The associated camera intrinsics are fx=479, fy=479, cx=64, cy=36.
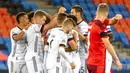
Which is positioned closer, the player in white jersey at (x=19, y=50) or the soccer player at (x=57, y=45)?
the soccer player at (x=57, y=45)

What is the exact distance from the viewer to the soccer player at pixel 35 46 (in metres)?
8.38

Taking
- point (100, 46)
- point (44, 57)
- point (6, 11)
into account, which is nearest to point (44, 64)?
point (44, 57)

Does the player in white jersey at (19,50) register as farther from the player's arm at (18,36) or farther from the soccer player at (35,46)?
the soccer player at (35,46)

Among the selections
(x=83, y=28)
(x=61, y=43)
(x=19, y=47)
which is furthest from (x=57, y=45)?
(x=83, y=28)

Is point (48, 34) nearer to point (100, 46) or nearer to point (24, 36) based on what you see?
point (24, 36)

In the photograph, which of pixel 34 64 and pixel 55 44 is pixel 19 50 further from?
pixel 55 44

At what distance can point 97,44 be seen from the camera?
7453 millimetres

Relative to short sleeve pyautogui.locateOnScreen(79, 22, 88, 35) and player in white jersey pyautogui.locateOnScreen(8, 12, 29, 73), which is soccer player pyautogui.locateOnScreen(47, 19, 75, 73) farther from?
short sleeve pyautogui.locateOnScreen(79, 22, 88, 35)

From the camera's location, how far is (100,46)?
7.48m

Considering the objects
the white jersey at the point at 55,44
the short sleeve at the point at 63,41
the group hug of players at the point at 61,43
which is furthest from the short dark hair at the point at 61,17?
the short sleeve at the point at 63,41

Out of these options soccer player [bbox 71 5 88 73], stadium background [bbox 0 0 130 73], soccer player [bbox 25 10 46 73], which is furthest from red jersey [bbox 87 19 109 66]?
stadium background [bbox 0 0 130 73]

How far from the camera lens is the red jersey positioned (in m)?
7.33

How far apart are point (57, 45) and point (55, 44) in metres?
0.04

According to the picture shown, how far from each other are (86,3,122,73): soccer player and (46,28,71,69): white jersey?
1.72 feet
